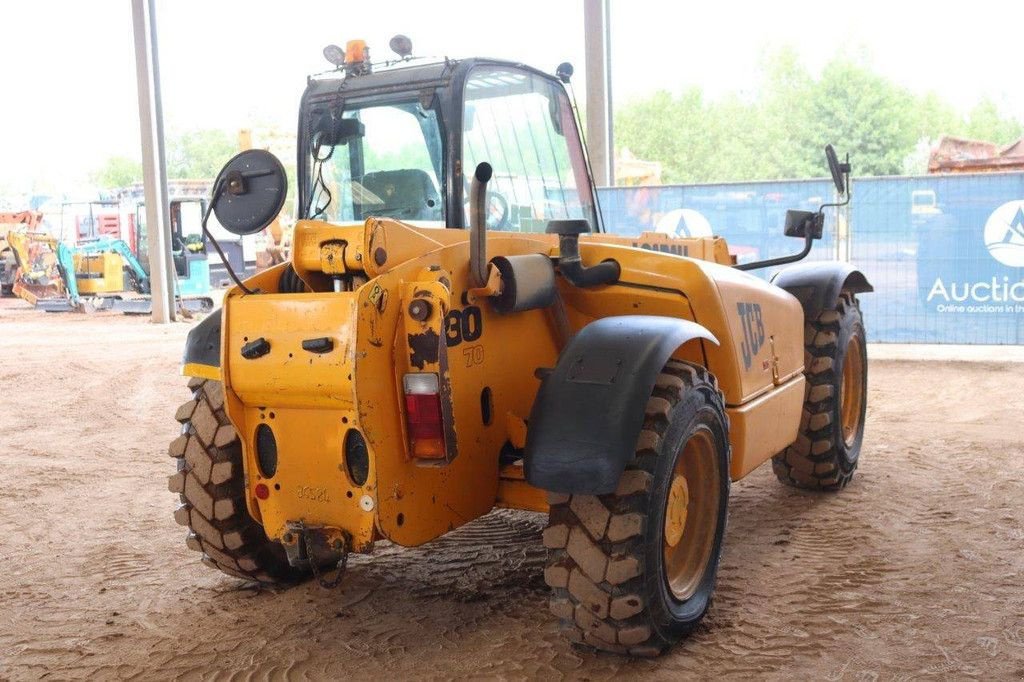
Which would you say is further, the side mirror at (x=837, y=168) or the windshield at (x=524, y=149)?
the side mirror at (x=837, y=168)

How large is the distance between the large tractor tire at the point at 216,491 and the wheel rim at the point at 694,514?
61.6 inches

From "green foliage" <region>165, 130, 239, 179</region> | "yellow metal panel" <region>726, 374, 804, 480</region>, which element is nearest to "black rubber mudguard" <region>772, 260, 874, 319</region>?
"yellow metal panel" <region>726, 374, 804, 480</region>

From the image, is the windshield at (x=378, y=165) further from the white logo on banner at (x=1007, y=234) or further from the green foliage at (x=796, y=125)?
the green foliage at (x=796, y=125)

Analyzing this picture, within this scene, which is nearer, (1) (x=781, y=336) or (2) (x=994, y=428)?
(1) (x=781, y=336)

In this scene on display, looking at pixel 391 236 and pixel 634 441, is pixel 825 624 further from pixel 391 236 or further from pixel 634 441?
pixel 391 236

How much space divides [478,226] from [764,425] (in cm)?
172

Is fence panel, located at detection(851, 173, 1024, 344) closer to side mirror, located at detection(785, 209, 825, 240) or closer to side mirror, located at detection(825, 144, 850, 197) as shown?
side mirror, located at detection(785, 209, 825, 240)

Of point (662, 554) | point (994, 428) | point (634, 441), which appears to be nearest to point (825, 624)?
point (662, 554)

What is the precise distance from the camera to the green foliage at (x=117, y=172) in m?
56.8

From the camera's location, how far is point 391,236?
3086 millimetres

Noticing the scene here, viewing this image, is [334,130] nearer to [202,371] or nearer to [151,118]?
[202,371]

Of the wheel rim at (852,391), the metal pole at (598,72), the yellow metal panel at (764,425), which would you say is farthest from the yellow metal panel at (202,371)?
the metal pole at (598,72)

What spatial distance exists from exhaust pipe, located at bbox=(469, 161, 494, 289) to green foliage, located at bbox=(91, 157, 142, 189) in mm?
57856

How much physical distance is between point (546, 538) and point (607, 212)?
28.2 ft
